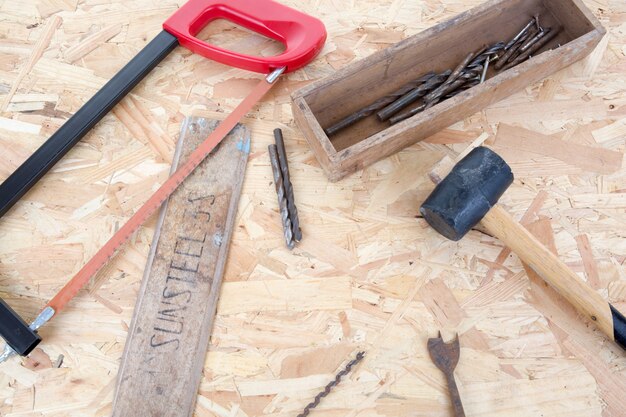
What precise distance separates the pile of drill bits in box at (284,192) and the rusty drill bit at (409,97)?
0.31 metres

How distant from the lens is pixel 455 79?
160 centimetres

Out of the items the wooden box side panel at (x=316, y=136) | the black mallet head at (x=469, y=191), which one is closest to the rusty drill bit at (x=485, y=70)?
the black mallet head at (x=469, y=191)

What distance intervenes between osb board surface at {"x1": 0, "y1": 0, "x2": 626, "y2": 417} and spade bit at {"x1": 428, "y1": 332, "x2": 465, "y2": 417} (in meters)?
0.02

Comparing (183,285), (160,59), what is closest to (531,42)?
(160,59)

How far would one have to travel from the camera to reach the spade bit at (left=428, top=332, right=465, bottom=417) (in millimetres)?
1350

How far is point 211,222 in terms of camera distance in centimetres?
149

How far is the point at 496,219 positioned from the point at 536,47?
626mm

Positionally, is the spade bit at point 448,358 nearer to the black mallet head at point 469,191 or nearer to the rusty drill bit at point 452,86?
the black mallet head at point 469,191

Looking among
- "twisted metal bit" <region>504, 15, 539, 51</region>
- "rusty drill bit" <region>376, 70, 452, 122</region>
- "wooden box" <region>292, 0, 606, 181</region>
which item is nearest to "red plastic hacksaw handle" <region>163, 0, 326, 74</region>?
"wooden box" <region>292, 0, 606, 181</region>

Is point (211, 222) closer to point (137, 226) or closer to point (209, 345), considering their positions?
point (137, 226)

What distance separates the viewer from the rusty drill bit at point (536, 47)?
1648mm

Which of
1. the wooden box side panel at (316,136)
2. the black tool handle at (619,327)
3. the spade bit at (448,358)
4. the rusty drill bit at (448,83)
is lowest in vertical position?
the black tool handle at (619,327)

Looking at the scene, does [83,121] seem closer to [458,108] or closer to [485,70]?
[458,108]

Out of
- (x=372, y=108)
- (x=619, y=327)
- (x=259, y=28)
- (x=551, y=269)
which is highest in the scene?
(x=259, y=28)
